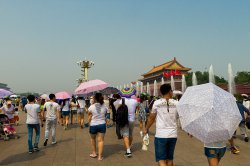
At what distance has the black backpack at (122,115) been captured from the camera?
6.07 m

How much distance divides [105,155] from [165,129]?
294cm

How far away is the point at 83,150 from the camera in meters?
6.98

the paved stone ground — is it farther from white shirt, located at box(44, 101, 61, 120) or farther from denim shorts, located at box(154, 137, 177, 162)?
denim shorts, located at box(154, 137, 177, 162)

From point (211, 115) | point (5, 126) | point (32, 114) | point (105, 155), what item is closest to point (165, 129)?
point (211, 115)

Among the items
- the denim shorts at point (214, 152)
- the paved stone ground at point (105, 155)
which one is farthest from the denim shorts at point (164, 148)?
the paved stone ground at point (105, 155)

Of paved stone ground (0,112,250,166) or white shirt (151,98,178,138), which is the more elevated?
white shirt (151,98,178,138)

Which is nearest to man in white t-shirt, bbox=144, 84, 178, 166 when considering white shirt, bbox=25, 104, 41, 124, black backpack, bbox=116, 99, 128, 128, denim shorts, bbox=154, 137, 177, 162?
denim shorts, bbox=154, 137, 177, 162

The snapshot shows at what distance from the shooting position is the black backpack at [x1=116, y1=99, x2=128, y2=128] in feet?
19.9

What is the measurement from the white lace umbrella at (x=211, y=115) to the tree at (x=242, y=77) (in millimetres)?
69415

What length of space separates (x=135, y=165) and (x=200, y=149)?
242 cm

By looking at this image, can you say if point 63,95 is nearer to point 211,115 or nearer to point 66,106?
point 66,106

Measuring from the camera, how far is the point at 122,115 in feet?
19.9

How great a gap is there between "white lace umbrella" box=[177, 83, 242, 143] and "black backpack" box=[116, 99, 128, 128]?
2.94 meters

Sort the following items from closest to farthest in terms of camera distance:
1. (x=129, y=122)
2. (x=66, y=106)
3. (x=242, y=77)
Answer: (x=129, y=122) → (x=66, y=106) → (x=242, y=77)
